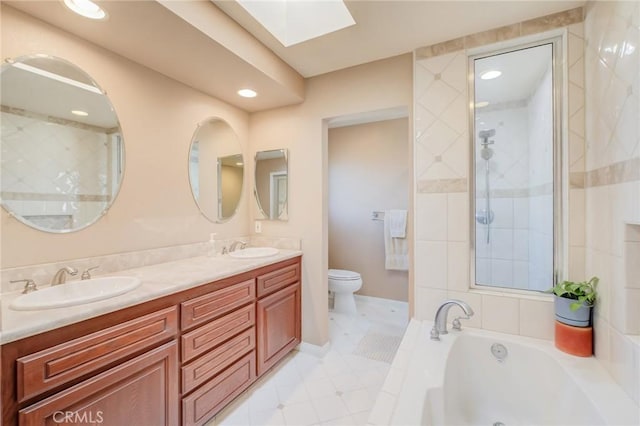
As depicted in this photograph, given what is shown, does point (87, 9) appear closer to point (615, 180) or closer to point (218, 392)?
point (218, 392)

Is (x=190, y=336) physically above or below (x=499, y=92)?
below

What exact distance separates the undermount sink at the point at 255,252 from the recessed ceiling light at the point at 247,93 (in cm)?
130

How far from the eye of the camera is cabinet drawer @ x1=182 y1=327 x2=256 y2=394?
4.59 feet

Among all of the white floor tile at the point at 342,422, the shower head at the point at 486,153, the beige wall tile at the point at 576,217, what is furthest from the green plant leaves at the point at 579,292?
the white floor tile at the point at 342,422

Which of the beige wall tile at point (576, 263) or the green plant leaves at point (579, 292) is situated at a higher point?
the beige wall tile at point (576, 263)

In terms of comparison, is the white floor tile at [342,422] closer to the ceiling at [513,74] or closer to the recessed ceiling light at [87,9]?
the ceiling at [513,74]

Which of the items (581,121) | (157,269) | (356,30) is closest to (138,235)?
(157,269)

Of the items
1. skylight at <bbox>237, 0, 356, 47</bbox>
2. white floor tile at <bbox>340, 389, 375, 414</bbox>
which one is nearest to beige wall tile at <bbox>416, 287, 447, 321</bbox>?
white floor tile at <bbox>340, 389, 375, 414</bbox>

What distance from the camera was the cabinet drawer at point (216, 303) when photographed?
1.39 meters

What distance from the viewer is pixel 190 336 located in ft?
4.58

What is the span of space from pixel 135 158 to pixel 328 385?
6.55ft

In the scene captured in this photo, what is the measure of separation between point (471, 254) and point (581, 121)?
961 mm

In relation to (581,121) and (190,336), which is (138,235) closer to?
(190,336)

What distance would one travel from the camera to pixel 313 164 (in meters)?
2.33
